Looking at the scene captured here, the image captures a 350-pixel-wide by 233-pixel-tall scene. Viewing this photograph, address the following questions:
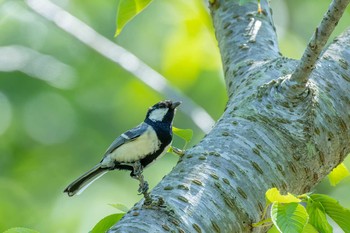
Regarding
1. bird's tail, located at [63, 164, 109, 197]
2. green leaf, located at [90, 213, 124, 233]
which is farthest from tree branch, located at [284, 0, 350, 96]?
bird's tail, located at [63, 164, 109, 197]

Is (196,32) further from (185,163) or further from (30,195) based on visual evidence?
(30,195)

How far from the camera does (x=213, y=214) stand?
83.6 inches

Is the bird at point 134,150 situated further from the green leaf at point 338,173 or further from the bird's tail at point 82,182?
the green leaf at point 338,173

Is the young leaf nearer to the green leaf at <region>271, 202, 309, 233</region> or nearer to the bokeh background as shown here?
the green leaf at <region>271, 202, 309, 233</region>

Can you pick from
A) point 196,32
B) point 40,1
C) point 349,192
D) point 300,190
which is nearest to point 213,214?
point 300,190

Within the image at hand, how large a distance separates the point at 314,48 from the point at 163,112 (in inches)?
57.2

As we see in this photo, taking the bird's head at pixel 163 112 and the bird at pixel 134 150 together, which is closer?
the bird at pixel 134 150

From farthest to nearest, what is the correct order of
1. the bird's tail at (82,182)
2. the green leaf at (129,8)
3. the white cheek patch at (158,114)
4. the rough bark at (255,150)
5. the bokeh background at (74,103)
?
the bokeh background at (74,103) < the white cheek patch at (158,114) < the bird's tail at (82,182) < the green leaf at (129,8) < the rough bark at (255,150)

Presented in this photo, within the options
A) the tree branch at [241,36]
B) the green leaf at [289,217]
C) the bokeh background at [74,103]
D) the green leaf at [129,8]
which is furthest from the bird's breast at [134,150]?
the bokeh background at [74,103]

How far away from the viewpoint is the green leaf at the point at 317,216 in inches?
87.0

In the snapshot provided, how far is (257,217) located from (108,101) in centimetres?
717

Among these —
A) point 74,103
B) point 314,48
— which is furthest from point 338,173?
point 74,103

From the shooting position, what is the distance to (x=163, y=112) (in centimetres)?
365

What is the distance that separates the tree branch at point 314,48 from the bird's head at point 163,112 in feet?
3.44
